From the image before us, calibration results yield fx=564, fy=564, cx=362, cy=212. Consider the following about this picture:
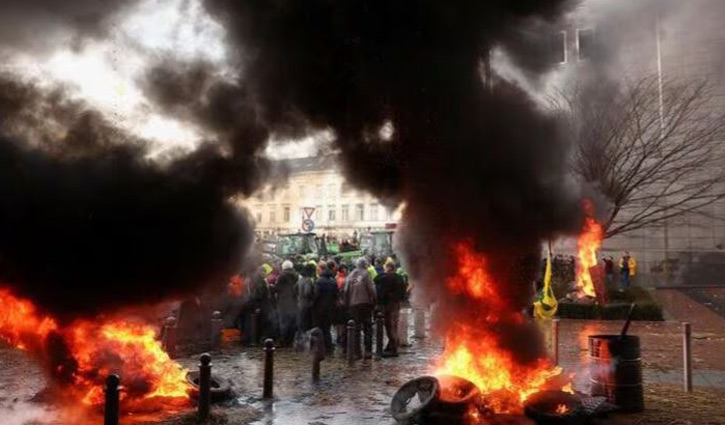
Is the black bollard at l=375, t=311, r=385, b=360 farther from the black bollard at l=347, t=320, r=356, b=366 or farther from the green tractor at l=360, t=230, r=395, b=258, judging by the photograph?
the green tractor at l=360, t=230, r=395, b=258

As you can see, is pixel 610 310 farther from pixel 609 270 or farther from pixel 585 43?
pixel 585 43

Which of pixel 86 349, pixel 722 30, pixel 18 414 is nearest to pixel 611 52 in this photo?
pixel 722 30

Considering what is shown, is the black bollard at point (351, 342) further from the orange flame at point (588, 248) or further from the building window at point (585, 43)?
the building window at point (585, 43)

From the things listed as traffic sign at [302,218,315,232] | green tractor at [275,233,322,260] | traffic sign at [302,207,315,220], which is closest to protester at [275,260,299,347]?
traffic sign at [302,218,315,232]

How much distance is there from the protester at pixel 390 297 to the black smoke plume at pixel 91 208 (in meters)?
4.54

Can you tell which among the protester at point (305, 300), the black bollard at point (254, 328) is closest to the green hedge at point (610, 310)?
the protester at point (305, 300)

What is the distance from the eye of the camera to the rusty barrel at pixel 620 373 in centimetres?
731

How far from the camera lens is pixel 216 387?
7.97 m

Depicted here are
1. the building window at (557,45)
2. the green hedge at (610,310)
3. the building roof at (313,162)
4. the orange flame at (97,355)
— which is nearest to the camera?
the orange flame at (97,355)

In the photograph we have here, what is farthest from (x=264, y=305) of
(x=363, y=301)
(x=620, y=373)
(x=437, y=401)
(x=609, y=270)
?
(x=609, y=270)

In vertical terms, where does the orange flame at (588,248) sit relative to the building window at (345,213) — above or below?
below

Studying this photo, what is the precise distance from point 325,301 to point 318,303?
0.15 meters

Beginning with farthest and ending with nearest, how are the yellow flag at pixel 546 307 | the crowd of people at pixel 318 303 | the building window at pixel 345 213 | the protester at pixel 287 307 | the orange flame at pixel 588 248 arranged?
the building window at pixel 345 213 → the yellow flag at pixel 546 307 → the protester at pixel 287 307 → the crowd of people at pixel 318 303 → the orange flame at pixel 588 248

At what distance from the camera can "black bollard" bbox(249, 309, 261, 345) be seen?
1216 cm
